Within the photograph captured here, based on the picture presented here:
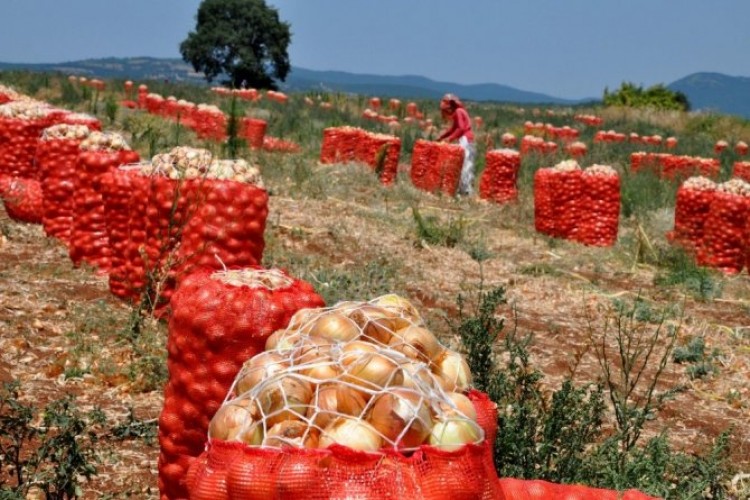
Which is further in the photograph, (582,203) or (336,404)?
(582,203)

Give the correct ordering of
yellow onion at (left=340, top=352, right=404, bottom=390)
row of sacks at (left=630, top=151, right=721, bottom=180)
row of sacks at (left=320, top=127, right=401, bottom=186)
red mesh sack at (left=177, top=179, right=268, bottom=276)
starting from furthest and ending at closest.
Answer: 1. row of sacks at (left=630, top=151, right=721, bottom=180)
2. row of sacks at (left=320, top=127, right=401, bottom=186)
3. red mesh sack at (left=177, top=179, right=268, bottom=276)
4. yellow onion at (left=340, top=352, right=404, bottom=390)

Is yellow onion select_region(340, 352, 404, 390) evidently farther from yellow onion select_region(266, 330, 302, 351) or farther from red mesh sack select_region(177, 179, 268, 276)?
red mesh sack select_region(177, 179, 268, 276)

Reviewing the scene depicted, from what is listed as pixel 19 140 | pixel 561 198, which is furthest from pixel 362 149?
pixel 19 140

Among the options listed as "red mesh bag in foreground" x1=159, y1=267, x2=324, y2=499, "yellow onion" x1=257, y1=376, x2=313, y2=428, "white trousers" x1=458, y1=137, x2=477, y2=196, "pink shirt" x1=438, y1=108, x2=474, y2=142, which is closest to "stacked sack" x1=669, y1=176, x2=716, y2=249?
"white trousers" x1=458, y1=137, x2=477, y2=196

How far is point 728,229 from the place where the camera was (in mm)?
10258

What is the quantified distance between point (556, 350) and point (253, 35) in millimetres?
60856

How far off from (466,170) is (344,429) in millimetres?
12635

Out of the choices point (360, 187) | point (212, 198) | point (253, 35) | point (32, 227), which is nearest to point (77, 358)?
point (212, 198)

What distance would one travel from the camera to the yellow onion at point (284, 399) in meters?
2.06

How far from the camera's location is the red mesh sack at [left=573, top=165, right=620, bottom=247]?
11508 mm

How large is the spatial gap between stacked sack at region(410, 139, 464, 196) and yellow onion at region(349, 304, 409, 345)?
38.2ft

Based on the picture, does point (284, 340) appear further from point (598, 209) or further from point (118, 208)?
point (598, 209)

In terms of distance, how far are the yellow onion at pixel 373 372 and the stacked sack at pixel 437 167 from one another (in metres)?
12.0

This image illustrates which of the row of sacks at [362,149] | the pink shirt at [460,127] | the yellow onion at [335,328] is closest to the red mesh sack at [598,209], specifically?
the pink shirt at [460,127]
